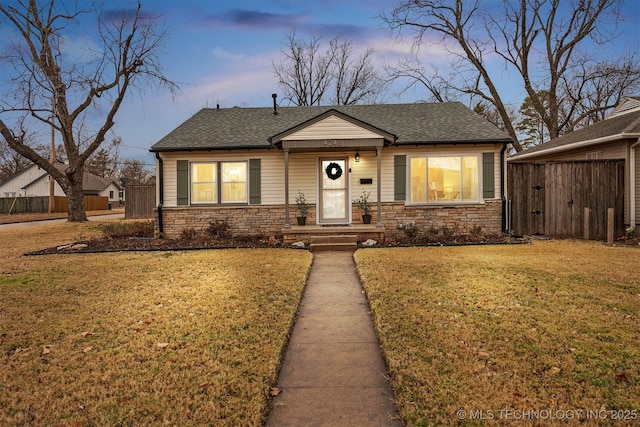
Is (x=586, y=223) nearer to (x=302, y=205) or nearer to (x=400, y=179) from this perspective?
(x=400, y=179)

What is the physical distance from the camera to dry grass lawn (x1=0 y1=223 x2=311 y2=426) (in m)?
2.51

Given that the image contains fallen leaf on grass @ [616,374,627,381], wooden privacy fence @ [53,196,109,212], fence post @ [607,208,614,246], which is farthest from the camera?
wooden privacy fence @ [53,196,109,212]

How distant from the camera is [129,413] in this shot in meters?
2.45

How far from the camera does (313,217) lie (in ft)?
37.4

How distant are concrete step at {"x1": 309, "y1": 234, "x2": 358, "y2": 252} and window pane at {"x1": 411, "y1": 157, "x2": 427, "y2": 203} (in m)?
2.81

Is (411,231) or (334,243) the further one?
(411,231)

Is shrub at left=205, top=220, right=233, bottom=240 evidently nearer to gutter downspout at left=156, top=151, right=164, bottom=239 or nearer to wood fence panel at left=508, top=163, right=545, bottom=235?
gutter downspout at left=156, top=151, right=164, bottom=239

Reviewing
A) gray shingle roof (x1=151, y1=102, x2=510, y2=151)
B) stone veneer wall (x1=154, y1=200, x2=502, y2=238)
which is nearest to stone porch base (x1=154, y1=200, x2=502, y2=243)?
stone veneer wall (x1=154, y1=200, x2=502, y2=238)

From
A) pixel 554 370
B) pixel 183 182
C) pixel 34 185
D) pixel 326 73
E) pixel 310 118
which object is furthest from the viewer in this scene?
pixel 34 185

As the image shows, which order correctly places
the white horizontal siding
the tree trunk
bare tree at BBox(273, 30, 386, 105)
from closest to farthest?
the white horizontal siding → the tree trunk → bare tree at BBox(273, 30, 386, 105)

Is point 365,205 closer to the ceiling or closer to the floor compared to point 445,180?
closer to the floor

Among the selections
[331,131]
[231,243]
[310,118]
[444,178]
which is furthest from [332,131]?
[231,243]

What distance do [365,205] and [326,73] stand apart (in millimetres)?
20131

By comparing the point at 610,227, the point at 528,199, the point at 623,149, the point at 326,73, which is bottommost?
Answer: the point at 610,227
